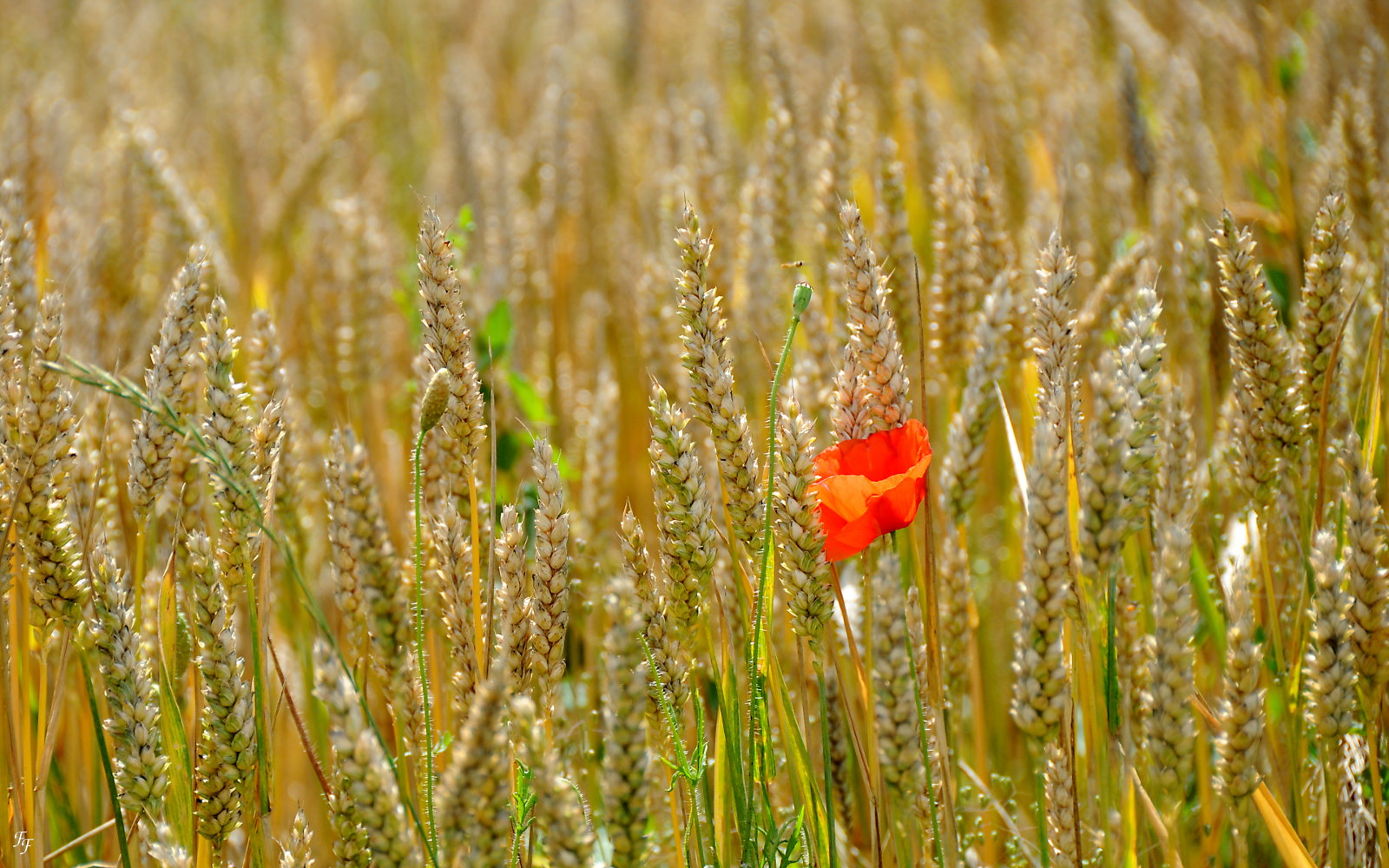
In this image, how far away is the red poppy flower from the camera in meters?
0.73

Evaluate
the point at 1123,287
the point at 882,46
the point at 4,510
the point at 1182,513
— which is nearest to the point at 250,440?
the point at 4,510

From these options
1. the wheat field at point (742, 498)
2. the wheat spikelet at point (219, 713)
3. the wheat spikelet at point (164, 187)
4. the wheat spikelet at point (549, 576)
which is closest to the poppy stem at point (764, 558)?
the wheat field at point (742, 498)

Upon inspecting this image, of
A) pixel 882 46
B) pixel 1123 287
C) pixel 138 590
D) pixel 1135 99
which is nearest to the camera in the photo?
pixel 138 590

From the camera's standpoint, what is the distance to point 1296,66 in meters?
1.76

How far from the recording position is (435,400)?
676mm

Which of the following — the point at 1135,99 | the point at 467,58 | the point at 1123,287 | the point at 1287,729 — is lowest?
the point at 1287,729

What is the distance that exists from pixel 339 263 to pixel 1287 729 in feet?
4.87

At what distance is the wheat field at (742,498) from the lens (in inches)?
26.8

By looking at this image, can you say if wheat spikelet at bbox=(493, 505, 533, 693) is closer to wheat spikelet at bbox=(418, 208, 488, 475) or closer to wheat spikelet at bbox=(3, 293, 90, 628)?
wheat spikelet at bbox=(418, 208, 488, 475)

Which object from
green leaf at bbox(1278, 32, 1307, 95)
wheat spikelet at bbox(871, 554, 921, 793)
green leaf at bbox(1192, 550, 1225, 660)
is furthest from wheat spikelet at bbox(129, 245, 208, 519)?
green leaf at bbox(1278, 32, 1307, 95)

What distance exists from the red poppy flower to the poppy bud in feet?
0.88

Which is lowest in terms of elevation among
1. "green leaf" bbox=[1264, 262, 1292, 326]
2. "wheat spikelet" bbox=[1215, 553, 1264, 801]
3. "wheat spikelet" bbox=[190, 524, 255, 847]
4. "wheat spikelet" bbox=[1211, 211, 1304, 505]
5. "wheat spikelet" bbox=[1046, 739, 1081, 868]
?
"wheat spikelet" bbox=[1046, 739, 1081, 868]

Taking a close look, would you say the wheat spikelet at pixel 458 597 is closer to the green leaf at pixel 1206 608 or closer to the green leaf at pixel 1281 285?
the green leaf at pixel 1206 608

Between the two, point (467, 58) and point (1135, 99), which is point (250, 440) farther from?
point (467, 58)
